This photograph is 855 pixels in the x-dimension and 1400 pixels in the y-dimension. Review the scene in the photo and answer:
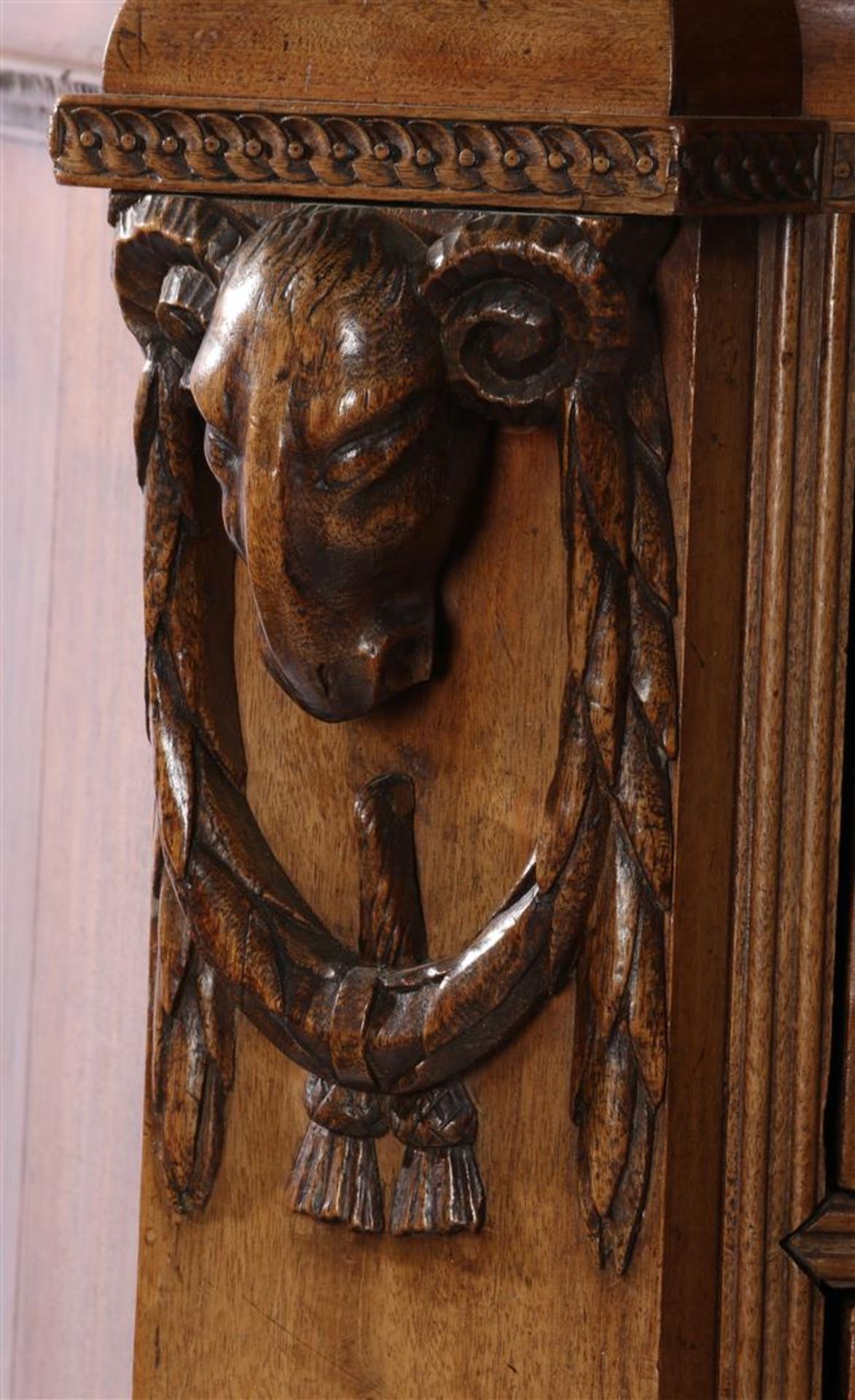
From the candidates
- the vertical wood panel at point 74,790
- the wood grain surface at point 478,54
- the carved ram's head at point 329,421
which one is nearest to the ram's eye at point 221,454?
the carved ram's head at point 329,421

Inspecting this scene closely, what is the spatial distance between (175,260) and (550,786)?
216 mm

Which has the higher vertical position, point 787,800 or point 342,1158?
point 787,800

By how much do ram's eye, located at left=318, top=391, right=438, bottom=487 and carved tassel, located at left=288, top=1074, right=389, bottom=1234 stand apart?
8.7 inches

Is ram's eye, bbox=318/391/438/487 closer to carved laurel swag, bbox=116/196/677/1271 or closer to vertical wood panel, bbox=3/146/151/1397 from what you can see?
carved laurel swag, bbox=116/196/677/1271

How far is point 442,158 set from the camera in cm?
78

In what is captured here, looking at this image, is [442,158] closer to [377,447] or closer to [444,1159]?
[377,447]

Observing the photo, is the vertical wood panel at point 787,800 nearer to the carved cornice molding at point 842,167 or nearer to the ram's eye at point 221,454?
the carved cornice molding at point 842,167

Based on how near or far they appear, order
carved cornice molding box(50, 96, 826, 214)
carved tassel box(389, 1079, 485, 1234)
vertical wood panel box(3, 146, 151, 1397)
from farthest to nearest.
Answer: vertical wood panel box(3, 146, 151, 1397) < carved tassel box(389, 1079, 485, 1234) < carved cornice molding box(50, 96, 826, 214)

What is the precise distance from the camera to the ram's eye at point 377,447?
79 centimetres

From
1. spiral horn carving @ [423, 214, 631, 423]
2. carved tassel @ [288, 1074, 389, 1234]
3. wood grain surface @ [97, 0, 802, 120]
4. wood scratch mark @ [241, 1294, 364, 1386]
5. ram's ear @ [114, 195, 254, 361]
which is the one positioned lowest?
wood scratch mark @ [241, 1294, 364, 1386]

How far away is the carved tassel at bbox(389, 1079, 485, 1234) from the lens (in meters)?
0.86

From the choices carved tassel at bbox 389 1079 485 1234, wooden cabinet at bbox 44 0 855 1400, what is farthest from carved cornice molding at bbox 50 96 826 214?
carved tassel at bbox 389 1079 485 1234

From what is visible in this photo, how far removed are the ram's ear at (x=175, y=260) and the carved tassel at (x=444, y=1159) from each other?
270 millimetres

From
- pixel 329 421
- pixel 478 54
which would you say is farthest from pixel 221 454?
pixel 478 54
